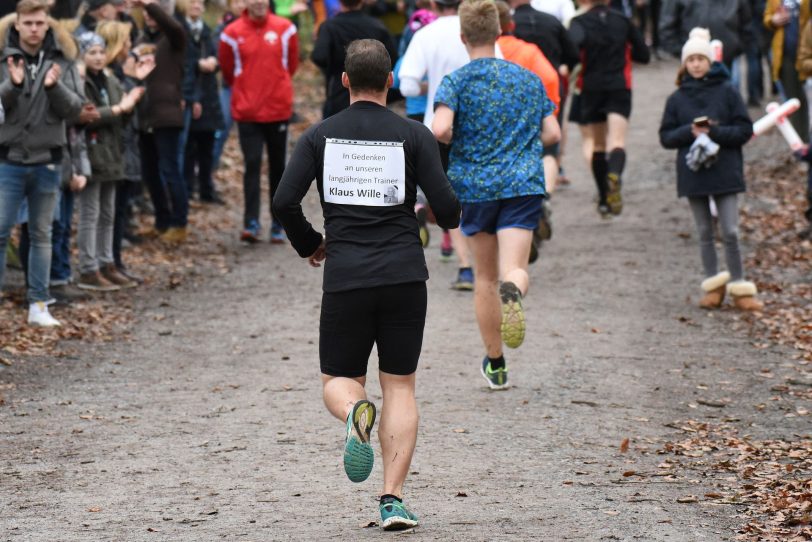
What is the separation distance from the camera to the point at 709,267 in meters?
12.1

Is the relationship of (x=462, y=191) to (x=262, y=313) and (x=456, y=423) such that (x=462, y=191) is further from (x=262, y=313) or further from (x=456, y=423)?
(x=262, y=313)

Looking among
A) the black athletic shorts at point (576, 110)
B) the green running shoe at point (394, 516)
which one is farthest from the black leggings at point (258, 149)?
the green running shoe at point (394, 516)

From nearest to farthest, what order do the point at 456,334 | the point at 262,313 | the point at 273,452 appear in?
the point at 273,452
the point at 456,334
the point at 262,313

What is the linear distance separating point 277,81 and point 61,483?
8155mm

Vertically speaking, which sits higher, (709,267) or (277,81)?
(277,81)

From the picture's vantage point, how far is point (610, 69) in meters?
14.9

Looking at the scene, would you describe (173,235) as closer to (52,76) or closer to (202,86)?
(202,86)

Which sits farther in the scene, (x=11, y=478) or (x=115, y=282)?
(x=115, y=282)

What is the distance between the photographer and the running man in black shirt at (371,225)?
6.10 m

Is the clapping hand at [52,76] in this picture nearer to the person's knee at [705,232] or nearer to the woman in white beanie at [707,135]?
the woman in white beanie at [707,135]

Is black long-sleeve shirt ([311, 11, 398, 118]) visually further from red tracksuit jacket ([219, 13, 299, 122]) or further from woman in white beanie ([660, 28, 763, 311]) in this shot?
woman in white beanie ([660, 28, 763, 311])

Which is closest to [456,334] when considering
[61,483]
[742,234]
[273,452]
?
[273,452]

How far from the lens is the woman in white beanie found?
1152 centimetres

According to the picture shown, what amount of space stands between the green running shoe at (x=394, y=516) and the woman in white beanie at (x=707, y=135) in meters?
6.17
